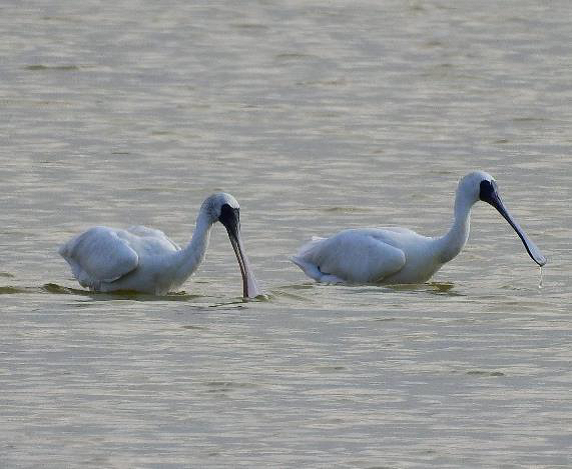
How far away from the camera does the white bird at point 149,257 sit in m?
14.7

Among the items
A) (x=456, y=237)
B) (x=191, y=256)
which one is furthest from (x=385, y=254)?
(x=191, y=256)

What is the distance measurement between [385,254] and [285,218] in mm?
2612

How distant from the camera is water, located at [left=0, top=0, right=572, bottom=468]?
10.9 metres

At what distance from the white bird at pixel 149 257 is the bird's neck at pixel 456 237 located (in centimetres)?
155

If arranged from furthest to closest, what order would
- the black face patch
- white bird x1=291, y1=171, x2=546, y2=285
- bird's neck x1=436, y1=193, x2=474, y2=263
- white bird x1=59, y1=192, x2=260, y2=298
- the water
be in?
1. bird's neck x1=436, y1=193, x2=474, y2=263
2. white bird x1=291, y1=171, x2=546, y2=285
3. the black face patch
4. white bird x1=59, y1=192, x2=260, y2=298
5. the water

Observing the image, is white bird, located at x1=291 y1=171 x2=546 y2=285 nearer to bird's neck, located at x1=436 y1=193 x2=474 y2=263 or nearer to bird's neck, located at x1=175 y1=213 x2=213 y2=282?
bird's neck, located at x1=436 y1=193 x2=474 y2=263

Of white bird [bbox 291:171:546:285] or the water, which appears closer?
the water

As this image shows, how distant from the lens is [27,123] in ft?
73.9

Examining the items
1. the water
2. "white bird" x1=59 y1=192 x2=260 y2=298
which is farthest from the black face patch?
the water

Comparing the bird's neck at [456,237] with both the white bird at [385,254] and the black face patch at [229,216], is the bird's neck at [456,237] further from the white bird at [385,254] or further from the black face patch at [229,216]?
the black face patch at [229,216]

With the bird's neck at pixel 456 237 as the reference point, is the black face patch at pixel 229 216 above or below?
above

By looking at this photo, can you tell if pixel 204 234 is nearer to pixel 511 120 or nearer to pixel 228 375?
pixel 228 375

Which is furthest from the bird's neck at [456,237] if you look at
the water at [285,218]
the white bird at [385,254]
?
the water at [285,218]

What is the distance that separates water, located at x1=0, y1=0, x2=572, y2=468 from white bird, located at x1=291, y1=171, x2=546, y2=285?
164 millimetres
